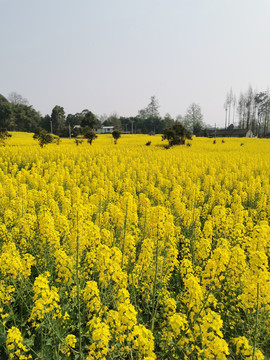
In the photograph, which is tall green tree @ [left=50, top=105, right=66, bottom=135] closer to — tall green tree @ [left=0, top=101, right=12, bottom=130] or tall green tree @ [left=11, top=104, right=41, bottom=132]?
tall green tree @ [left=11, top=104, right=41, bottom=132]

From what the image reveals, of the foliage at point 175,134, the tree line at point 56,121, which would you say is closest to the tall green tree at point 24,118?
the tree line at point 56,121

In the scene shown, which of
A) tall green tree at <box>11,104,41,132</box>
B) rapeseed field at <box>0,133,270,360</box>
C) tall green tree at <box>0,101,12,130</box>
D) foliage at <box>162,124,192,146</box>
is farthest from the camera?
tall green tree at <box>11,104,41,132</box>

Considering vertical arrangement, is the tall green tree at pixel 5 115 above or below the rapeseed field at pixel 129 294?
above

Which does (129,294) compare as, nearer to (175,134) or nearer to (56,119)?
(175,134)

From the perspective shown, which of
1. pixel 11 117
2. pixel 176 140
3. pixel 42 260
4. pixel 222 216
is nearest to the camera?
pixel 42 260

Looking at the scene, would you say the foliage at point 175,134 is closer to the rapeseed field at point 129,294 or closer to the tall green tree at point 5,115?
the rapeseed field at point 129,294

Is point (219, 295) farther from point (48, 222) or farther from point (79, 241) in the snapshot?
point (48, 222)

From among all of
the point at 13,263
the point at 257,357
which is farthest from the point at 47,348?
the point at 257,357

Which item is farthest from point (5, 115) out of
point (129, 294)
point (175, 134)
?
point (129, 294)

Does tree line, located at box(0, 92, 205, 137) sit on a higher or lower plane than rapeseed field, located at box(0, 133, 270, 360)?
higher

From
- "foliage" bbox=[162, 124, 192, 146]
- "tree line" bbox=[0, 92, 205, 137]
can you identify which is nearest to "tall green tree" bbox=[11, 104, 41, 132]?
"tree line" bbox=[0, 92, 205, 137]

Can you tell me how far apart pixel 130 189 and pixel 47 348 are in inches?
274

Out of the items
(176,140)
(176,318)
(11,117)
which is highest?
(11,117)

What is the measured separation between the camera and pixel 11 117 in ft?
220
